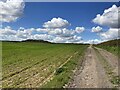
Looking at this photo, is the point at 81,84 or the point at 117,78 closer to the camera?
the point at 81,84

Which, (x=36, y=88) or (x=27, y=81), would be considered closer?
(x=36, y=88)

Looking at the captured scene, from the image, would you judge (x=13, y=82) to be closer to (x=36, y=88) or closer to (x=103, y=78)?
(x=36, y=88)

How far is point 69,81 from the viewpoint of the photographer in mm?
16594

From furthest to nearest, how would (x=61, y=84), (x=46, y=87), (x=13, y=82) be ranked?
(x=13, y=82) < (x=61, y=84) < (x=46, y=87)

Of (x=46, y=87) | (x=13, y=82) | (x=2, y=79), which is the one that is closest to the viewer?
(x=46, y=87)

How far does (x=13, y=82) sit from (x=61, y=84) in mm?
3229

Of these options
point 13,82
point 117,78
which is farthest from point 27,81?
point 117,78

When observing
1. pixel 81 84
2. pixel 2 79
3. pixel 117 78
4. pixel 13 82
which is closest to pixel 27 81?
pixel 13 82

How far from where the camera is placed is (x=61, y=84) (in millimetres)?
15250

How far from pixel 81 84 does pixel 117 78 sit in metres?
3.55

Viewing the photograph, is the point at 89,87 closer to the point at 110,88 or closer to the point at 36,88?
the point at 110,88

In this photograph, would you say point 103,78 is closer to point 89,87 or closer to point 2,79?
point 89,87

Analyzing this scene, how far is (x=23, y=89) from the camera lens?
14.3m

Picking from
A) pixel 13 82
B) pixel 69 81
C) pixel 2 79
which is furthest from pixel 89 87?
pixel 2 79
